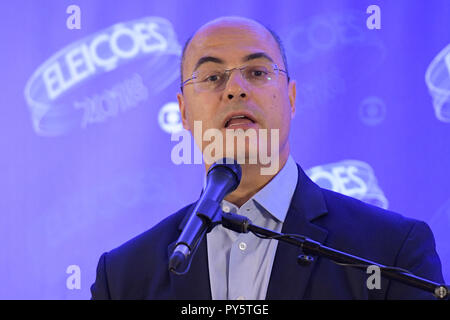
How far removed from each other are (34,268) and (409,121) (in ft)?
6.16

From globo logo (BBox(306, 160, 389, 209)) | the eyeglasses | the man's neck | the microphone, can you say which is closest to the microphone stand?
the microphone

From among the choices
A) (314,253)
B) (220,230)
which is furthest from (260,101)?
(314,253)

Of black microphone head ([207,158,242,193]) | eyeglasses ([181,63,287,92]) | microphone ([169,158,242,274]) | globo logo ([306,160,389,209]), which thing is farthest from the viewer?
globo logo ([306,160,389,209])

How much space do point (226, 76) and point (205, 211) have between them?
0.92 m

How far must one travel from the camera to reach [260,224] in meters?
2.18

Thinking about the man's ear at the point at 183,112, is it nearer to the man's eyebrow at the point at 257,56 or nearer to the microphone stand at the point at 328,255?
the man's eyebrow at the point at 257,56

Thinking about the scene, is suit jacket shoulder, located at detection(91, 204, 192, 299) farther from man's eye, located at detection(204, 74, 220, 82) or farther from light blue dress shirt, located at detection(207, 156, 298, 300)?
man's eye, located at detection(204, 74, 220, 82)

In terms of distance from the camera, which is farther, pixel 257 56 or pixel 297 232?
pixel 257 56

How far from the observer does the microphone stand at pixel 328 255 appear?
1403 millimetres

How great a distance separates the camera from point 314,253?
1488mm

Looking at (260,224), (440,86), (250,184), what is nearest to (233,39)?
(250,184)

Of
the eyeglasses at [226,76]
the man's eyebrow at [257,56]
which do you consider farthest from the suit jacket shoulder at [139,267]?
the man's eyebrow at [257,56]

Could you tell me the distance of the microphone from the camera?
4.33 ft

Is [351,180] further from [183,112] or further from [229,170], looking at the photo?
[229,170]
